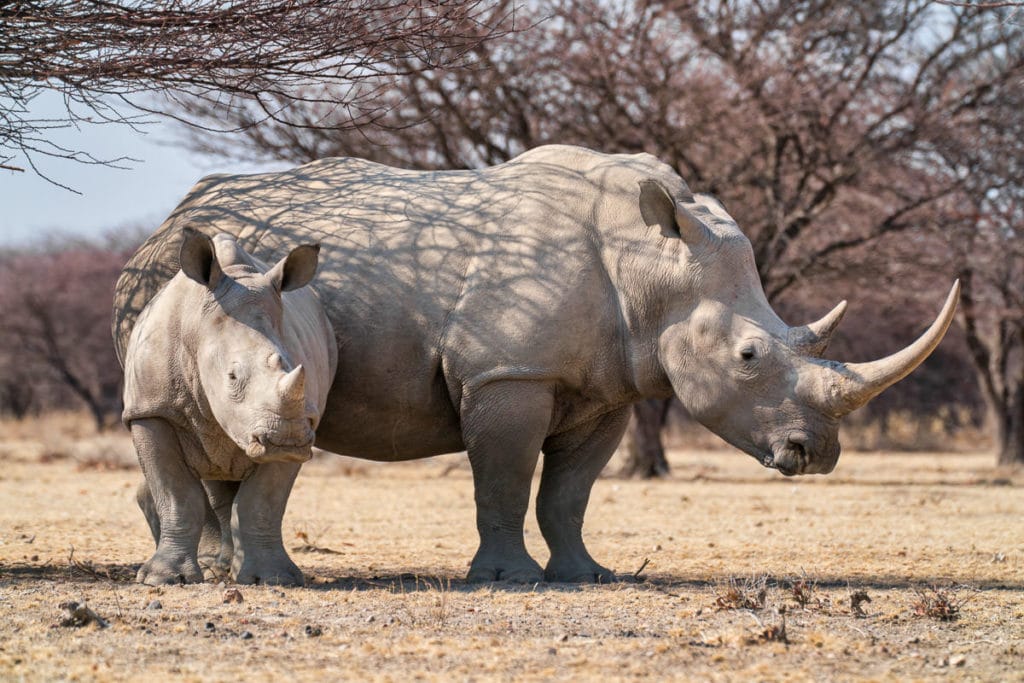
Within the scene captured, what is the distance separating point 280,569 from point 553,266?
2175 mm

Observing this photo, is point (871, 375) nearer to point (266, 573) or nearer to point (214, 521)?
point (266, 573)

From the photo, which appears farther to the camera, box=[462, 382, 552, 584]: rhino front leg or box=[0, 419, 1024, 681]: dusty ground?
box=[462, 382, 552, 584]: rhino front leg

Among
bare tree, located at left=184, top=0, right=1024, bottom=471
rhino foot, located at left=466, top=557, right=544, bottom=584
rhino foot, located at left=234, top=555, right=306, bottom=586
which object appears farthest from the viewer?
bare tree, located at left=184, top=0, right=1024, bottom=471

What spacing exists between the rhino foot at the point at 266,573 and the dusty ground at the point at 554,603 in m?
0.18

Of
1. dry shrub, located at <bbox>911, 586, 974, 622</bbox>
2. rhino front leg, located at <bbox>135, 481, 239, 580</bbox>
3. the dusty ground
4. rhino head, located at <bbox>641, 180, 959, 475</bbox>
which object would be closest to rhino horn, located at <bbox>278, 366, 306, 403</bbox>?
the dusty ground

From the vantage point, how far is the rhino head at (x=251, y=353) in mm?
6039

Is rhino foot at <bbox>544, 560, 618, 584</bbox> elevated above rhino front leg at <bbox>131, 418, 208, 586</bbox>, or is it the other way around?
rhino front leg at <bbox>131, 418, 208, 586</bbox>

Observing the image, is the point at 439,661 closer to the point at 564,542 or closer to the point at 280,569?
the point at 280,569

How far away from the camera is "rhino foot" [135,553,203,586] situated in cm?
685

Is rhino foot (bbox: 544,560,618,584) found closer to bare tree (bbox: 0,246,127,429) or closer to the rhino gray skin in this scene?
the rhino gray skin

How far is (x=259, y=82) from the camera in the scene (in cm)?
770

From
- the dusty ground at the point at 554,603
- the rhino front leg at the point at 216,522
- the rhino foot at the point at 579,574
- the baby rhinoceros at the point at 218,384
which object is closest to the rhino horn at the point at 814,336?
the dusty ground at the point at 554,603

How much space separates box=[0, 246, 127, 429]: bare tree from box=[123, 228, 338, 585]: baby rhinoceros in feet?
79.0

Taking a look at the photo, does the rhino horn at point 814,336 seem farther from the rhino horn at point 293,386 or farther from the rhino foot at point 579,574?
the rhino horn at point 293,386
